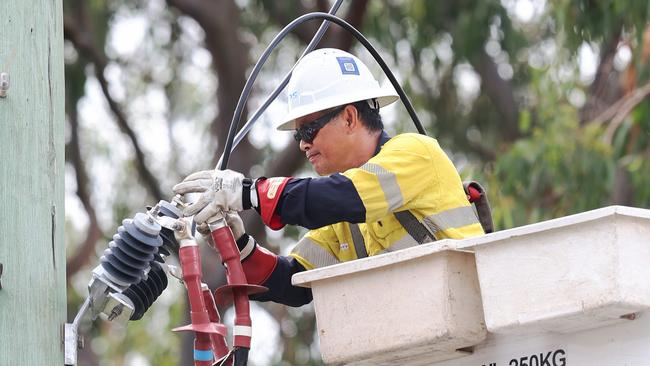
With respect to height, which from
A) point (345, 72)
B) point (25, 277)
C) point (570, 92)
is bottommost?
point (25, 277)

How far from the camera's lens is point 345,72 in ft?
17.8

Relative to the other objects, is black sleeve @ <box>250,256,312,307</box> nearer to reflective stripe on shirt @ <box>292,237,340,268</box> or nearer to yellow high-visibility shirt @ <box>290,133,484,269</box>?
reflective stripe on shirt @ <box>292,237,340,268</box>

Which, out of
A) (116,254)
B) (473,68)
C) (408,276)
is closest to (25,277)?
(116,254)

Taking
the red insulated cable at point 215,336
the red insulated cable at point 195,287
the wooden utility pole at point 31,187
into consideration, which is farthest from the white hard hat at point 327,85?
the wooden utility pole at point 31,187

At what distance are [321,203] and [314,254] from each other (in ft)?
2.61

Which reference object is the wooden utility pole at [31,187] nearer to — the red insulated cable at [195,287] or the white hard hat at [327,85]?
the red insulated cable at [195,287]

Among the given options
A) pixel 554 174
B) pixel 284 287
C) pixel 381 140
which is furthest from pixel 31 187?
pixel 554 174

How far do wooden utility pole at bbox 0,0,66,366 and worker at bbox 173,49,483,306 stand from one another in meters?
0.53

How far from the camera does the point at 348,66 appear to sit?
546cm

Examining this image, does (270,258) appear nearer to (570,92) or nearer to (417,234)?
(417,234)

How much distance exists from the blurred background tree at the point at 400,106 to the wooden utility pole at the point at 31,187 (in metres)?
5.86

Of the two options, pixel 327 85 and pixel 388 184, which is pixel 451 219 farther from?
pixel 327 85

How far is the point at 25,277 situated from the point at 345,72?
1.67 meters

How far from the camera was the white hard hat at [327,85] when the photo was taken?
5352 mm
